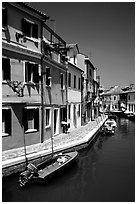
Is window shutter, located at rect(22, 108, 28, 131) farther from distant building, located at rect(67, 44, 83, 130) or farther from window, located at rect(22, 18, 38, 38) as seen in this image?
distant building, located at rect(67, 44, 83, 130)

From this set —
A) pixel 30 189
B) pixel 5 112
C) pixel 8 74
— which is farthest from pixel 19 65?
pixel 30 189

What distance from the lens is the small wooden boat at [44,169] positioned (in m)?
8.82

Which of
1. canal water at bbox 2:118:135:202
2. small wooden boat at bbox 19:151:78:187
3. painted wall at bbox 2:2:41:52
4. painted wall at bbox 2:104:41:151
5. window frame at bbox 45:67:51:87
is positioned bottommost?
canal water at bbox 2:118:135:202

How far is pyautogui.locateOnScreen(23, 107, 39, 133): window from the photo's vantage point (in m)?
12.7

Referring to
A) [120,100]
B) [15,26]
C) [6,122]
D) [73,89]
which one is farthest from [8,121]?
[120,100]

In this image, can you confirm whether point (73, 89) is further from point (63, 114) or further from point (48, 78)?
point (48, 78)

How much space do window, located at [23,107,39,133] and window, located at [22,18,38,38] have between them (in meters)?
4.44

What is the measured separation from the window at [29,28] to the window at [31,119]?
4.44 metres

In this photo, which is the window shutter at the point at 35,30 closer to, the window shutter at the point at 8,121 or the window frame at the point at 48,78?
the window frame at the point at 48,78

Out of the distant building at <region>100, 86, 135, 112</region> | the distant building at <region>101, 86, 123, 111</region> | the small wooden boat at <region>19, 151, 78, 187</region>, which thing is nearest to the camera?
the small wooden boat at <region>19, 151, 78, 187</region>

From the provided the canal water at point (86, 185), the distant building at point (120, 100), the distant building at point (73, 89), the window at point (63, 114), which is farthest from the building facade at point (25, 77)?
the distant building at point (120, 100)

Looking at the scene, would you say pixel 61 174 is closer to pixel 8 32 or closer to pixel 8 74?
pixel 8 74

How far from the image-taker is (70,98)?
20.9 metres

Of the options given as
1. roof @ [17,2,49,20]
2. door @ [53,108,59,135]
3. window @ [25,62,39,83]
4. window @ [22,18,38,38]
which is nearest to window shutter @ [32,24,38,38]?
window @ [22,18,38,38]
